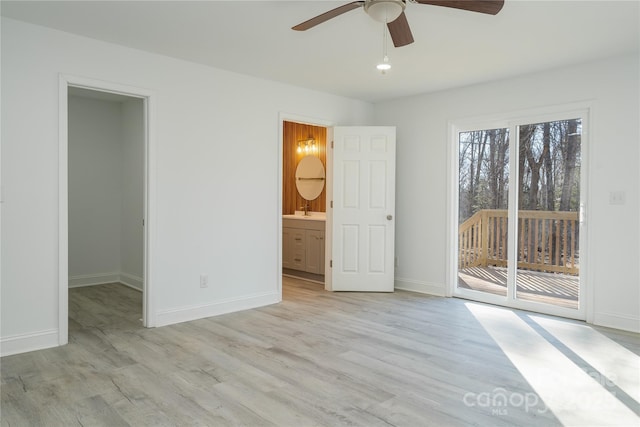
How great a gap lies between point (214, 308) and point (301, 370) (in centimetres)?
167

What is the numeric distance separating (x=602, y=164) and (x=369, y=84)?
7.90 ft

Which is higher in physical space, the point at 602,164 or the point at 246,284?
the point at 602,164

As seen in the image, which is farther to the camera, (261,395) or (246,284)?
(246,284)

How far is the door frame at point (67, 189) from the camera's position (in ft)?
11.0

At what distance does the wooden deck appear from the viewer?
13.9 ft

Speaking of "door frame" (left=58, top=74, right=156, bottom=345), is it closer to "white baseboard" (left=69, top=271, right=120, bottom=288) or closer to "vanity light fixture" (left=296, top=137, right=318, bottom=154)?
"white baseboard" (left=69, top=271, right=120, bottom=288)

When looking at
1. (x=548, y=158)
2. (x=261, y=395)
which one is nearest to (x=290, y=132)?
(x=548, y=158)

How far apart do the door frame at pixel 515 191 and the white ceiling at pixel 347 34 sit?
Answer: 1.46 ft

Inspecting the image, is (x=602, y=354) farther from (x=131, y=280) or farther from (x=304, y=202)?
(x=131, y=280)

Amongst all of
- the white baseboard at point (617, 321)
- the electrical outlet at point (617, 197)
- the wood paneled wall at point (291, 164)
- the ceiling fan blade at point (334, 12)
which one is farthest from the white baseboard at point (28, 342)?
the electrical outlet at point (617, 197)

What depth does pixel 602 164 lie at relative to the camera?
155 inches

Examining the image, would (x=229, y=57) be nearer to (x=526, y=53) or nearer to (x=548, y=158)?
(x=526, y=53)

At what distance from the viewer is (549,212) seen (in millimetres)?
4320

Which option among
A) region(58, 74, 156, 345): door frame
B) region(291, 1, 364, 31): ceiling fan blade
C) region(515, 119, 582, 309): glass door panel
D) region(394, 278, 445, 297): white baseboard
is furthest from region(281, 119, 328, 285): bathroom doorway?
region(291, 1, 364, 31): ceiling fan blade
